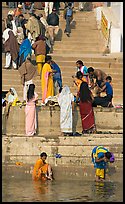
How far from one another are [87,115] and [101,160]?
1.31m

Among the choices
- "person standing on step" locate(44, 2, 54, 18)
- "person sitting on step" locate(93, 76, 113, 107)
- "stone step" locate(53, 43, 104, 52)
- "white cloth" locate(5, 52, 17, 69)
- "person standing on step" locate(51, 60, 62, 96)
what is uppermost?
"person standing on step" locate(44, 2, 54, 18)

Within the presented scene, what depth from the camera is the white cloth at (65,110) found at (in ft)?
55.6

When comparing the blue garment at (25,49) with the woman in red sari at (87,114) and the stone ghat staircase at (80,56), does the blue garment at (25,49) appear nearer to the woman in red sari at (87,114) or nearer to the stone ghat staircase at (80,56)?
the stone ghat staircase at (80,56)

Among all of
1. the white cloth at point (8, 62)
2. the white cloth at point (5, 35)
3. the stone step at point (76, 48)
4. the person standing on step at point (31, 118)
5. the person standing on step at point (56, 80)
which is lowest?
the person standing on step at point (31, 118)

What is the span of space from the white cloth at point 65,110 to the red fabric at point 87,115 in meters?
0.27

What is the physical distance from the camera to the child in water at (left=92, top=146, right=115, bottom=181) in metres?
16.1

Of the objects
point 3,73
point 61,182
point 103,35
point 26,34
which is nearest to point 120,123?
point 61,182

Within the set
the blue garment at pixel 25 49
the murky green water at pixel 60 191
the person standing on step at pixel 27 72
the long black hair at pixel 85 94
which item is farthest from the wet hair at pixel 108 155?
the blue garment at pixel 25 49

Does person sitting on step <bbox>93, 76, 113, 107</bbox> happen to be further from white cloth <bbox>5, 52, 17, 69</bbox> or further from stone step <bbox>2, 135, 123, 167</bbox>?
white cloth <bbox>5, 52, 17, 69</bbox>

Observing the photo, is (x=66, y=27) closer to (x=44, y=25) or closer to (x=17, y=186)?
(x=44, y=25)

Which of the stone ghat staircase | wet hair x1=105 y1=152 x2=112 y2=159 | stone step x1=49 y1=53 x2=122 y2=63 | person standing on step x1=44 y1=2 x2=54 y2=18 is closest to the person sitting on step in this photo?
wet hair x1=105 y1=152 x2=112 y2=159

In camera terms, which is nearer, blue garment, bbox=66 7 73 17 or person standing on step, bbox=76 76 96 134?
person standing on step, bbox=76 76 96 134

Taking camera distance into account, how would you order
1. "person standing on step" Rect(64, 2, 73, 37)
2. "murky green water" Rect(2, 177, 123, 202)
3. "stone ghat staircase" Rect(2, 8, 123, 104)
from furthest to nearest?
"person standing on step" Rect(64, 2, 73, 37)
"stone ghat staircase" Rect(2, 8, 123, 104)
"murky green water" Rect(2, 177, 123, 202)

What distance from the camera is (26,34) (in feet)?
78.8
